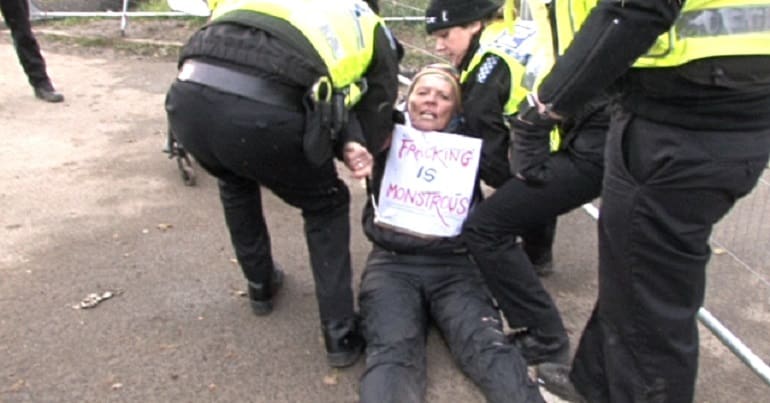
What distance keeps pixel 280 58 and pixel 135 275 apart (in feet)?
5.66

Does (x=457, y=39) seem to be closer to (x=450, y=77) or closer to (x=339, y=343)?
(x=450, y=77)

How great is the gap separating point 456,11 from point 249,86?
1100 millimetres

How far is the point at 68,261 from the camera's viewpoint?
3.87 metres

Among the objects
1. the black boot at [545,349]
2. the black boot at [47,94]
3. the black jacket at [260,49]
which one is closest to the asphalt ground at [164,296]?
the black boot at [545,349]

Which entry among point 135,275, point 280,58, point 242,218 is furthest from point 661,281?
point 135,275

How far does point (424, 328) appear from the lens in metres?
3.21

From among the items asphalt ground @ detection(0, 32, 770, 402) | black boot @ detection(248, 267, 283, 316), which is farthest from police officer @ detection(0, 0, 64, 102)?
black boot @ detection(248, 267, 283, 316)

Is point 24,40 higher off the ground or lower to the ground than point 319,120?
lower

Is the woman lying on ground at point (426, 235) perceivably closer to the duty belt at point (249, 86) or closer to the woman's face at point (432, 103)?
the woman's face at point (432, 103)

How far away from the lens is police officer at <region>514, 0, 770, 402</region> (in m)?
1.92

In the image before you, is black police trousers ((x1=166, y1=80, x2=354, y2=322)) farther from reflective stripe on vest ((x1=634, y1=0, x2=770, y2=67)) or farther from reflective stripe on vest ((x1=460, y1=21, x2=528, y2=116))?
reflective stripe on vest ((x1=634, y1=0, x2=770, y2=67))

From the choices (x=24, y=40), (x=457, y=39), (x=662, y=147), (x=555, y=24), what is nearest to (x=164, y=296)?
(x=457, y=39)

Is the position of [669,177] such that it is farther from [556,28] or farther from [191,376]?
[191,376]

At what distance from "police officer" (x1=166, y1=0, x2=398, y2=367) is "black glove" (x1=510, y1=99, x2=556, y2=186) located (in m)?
0.55
